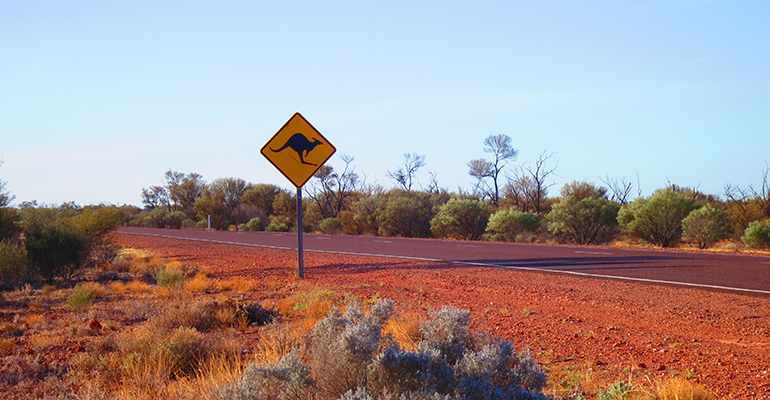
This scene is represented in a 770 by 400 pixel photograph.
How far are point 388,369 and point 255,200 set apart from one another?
208 ft

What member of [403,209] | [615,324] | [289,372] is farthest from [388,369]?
[403,209]

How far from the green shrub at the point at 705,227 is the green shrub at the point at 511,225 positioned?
835 cm

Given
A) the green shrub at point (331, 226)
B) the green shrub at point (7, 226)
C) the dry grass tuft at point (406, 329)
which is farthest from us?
the green shrub at point (331, 226)

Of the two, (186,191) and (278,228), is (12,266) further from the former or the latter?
(186,191)

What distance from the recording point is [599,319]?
21.4ft

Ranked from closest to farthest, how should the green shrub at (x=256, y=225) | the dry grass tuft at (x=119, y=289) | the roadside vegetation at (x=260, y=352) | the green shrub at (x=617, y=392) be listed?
the roadside vegetation at (x=260, y=352)
the green shrub at (x=617, y=392)
the dry grass tuft at (x=119, y=289)
the green shrub at (x=256, y=225)

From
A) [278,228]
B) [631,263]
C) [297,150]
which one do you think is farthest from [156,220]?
[631,263]

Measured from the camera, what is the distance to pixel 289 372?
2.83m

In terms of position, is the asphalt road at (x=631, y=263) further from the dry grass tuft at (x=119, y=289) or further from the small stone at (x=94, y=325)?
the small stone at (x=94, y=325)

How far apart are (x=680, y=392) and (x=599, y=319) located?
10.4ft

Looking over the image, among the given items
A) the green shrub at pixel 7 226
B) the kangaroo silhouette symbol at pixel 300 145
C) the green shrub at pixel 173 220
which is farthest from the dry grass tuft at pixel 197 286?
the green shrub at pixel 173 220

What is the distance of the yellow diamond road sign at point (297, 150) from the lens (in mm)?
10859

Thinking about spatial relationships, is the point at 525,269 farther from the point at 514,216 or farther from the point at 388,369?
the point at 514,216

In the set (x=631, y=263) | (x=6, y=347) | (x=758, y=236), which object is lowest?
(x=6, y=347)
